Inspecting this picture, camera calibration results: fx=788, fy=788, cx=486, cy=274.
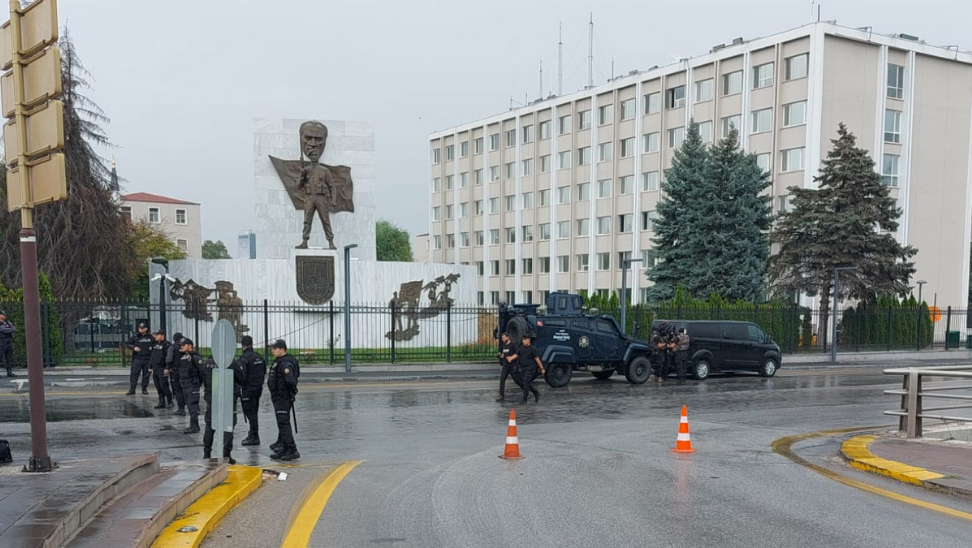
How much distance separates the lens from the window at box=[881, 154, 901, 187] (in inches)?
1879

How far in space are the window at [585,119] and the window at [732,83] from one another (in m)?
12.6

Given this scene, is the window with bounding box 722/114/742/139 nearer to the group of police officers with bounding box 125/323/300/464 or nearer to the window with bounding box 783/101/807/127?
the window with bounding box 783/101/807/127

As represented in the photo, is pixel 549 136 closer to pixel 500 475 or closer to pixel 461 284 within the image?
pixel 461 284

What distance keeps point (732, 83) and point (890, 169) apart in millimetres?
10894

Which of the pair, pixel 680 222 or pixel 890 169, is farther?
pixel 890 169

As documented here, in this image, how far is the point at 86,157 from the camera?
1348 inches

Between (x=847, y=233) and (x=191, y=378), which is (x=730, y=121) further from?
(x=191, y=378)

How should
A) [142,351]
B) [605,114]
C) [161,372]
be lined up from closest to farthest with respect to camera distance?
[161,372] < [142,351] < [605,114]

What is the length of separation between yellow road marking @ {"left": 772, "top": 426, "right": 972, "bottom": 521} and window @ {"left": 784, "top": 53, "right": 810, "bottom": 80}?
3691cm

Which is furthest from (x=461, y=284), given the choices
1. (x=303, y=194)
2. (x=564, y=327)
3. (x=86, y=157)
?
(x=86, y=157)

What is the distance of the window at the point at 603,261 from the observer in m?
59.3

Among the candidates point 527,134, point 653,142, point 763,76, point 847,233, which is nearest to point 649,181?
point 653,142

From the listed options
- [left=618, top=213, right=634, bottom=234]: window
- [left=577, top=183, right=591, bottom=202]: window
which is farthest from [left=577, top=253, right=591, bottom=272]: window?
[left=577, top=183, right=591, bottom=202]: window

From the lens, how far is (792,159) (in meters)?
46.8
